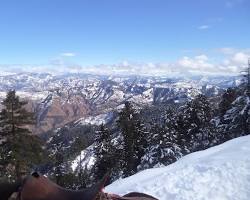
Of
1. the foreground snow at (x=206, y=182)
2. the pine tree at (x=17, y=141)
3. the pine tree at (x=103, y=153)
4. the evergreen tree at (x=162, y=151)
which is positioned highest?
the foreground snow at (x=206, y=182)

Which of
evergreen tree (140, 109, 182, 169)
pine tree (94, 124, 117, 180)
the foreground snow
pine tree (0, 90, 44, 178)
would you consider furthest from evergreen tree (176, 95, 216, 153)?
the foreground snow

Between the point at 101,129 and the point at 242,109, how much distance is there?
19.8 meters

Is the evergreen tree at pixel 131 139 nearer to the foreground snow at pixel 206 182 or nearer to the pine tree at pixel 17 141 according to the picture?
the pine tree at pixel 17 141

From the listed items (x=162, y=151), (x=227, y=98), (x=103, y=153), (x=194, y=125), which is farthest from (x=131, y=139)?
(x=227, y=98)

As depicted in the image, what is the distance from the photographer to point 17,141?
31641 mm

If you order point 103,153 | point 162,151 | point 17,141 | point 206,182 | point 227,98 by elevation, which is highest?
point 206,182

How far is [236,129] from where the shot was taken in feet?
117

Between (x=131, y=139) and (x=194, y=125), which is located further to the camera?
(x=194, y=125)

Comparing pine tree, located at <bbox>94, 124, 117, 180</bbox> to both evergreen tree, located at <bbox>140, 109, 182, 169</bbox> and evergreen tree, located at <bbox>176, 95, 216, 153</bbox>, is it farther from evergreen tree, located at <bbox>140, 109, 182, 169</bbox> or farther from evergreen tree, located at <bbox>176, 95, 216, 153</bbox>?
evergreen tree, located at <bbox>176, 95, 216, 153</bbox>

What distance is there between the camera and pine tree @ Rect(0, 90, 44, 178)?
103 feet

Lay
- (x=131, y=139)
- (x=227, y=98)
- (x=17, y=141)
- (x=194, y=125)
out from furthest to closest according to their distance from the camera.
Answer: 1. (x=227, y=98)
2. (x=194, y=125)
3. (x=131, y=139)
4. (x=17, y=141)

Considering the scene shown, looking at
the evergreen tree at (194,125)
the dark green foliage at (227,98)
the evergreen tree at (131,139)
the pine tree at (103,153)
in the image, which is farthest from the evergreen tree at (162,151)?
the dark green foliage at (227,98)

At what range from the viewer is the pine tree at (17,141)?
31328 mm

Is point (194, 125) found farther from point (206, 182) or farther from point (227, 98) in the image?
point (206, 182)
